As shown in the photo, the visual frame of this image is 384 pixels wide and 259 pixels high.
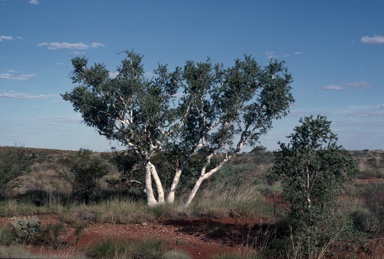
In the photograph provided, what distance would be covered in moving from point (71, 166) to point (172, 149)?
4.88 metres

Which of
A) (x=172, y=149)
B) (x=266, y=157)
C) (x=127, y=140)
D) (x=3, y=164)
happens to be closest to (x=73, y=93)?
(x=127, y=140)

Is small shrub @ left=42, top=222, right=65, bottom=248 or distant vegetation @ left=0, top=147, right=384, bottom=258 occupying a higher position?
distant vegetation @ left=0, top=147, right=384, bottom=258

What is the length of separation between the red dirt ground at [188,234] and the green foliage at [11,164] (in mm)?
3845

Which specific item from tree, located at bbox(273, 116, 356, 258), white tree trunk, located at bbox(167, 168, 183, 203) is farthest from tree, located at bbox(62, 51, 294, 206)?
tree, located at bbox(273, 116, 356, 258)

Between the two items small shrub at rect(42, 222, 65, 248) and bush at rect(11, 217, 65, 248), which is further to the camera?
bush at rect(11, 217, 65, 248)

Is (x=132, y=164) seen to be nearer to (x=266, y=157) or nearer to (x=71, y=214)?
(x=71, y=214)

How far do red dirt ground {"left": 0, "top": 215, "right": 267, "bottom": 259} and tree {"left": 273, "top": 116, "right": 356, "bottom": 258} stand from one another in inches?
61.6

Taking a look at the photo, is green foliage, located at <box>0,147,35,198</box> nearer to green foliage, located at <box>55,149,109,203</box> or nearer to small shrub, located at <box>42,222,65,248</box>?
green foliage, located at <box>55,149,109,203</box>

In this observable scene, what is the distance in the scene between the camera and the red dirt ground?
432 inches

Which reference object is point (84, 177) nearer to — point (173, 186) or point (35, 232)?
point (173, 186)

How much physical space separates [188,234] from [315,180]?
14.5ft

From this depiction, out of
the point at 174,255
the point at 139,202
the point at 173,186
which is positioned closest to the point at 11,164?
the point at 139,202

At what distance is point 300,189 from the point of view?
9766 millimetres

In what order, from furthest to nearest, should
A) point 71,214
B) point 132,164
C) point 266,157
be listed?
point 266,157, point 132,164, point 71,214
